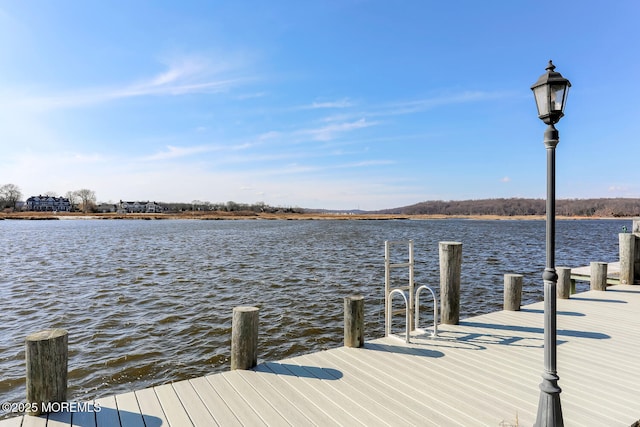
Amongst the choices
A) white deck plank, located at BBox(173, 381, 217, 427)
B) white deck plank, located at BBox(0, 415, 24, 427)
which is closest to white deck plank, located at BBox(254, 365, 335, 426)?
white deck plank, located at BBox(173, 381, 217, 427)

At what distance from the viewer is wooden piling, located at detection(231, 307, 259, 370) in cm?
475

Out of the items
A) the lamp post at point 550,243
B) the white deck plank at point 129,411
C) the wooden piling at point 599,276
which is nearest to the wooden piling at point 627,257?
the wooden piling at point 599,276

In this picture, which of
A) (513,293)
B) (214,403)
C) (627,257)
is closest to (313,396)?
(214,403)

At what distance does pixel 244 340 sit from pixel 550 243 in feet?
12.3

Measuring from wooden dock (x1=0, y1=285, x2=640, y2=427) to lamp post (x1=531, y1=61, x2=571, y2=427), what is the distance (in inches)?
18.6

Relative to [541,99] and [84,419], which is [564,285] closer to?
[541,99]

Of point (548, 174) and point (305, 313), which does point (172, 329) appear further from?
point (548, 174)

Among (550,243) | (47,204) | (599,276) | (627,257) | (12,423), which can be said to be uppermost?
(47,204)

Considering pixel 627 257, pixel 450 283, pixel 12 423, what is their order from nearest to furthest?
pixel 12 423 → pixel 450 283 → pixel 627 257

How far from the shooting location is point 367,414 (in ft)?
11.9

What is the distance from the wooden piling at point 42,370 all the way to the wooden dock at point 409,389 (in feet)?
0.63

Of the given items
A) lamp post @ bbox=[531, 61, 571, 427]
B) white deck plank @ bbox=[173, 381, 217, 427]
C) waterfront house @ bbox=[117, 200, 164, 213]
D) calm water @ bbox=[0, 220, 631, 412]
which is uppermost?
waterfront house @ bbox=[117, 200, 164, 213]

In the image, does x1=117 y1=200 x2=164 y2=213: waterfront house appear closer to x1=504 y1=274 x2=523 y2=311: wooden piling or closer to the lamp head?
x1=504 y1=274 x2=523 y2=311: wooden piling

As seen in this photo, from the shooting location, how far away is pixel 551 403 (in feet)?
10.2
